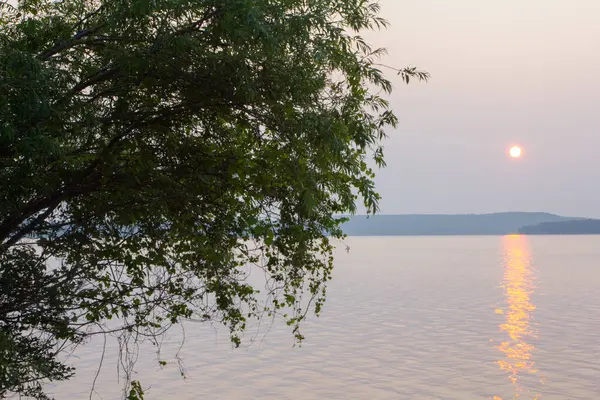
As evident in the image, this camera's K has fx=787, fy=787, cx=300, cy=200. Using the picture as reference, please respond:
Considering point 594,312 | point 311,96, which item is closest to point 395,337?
point 594,312

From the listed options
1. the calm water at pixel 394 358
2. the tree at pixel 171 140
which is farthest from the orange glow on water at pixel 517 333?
the tree at pixel 171 140

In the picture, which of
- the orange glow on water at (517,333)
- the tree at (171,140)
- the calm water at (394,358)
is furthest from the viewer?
the orange glow on water at (517,333)

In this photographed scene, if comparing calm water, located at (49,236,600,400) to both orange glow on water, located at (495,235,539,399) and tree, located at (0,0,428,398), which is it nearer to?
orange glow on water, located at (495,235,539,399)

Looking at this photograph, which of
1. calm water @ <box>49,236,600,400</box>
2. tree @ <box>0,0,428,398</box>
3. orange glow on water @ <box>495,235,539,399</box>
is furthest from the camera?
orange glow on water @ <box>495,235,539,399</box>

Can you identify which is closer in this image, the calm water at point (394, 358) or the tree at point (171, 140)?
the tree at point (171, 140)

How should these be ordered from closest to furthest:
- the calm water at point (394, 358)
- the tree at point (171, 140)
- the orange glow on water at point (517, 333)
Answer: the tree at point (171, 140)
the calm water at point (394, 358)
the orange glow on water at point (517, 333)

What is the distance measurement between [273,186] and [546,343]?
76.5 ft

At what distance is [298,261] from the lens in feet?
36.6

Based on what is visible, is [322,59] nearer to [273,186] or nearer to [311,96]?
[311,96]

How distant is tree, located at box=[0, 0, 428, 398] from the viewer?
892cm

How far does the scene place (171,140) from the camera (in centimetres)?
1042

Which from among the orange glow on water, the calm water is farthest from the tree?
the orange glow on water

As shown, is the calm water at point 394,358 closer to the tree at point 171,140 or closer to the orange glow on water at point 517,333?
the orange glow on water at point 517,333

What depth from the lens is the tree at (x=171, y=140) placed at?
351 inches
